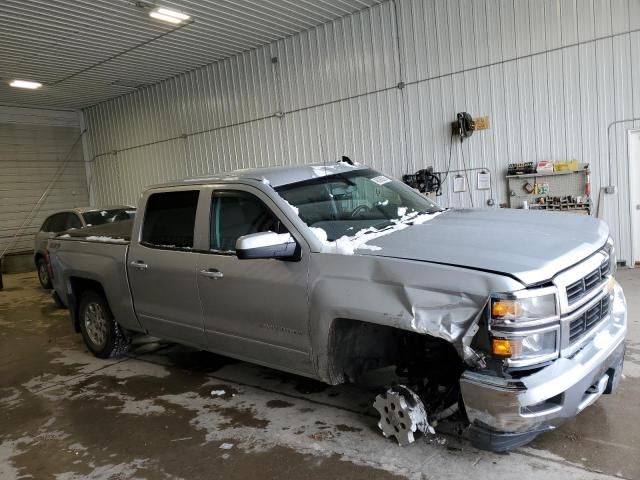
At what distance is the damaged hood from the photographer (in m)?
2.58

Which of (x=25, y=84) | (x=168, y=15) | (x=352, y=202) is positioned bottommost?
(x=352, y=202)

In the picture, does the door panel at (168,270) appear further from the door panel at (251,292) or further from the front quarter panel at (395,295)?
the front quarter panel at (395,295)

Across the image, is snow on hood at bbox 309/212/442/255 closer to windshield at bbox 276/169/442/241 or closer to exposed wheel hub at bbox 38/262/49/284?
windshield at bbox 276/169/442/241

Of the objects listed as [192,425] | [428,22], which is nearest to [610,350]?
[192,425]

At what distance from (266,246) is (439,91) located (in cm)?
710

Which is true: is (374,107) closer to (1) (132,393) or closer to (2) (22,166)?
(1) (132,393)

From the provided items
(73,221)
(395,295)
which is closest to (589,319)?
(395,295)

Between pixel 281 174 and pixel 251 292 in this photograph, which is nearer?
pixel 251 292

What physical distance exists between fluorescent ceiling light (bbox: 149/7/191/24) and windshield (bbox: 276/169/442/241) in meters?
6.95

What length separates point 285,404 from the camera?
396 cm

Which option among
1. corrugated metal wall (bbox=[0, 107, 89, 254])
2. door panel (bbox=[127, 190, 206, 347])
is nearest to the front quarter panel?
door panel (bbox=[127, 190, 206, 347])

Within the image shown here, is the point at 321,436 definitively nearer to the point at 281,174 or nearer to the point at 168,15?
the point at 281,174

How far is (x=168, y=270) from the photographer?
4266 mm

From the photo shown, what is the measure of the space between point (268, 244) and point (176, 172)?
12.7 metres
